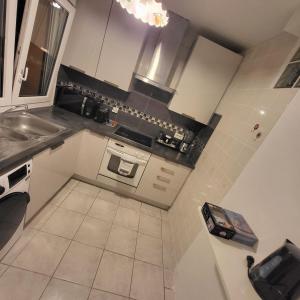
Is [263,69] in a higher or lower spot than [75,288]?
higher

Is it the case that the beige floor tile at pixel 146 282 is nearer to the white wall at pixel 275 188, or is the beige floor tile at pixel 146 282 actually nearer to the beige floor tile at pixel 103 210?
the beige floor tile at pixel 103 210

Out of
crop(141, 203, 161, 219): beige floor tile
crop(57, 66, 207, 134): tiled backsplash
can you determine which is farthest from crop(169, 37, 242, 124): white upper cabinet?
crop(141, 203, 161, 219): beige floor tile

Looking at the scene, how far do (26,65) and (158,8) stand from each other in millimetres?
A: 1322

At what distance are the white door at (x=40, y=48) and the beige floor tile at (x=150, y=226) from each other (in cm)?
181

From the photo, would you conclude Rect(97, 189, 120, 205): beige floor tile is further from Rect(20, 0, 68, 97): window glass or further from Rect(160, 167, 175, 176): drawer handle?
Rect(20, 0, 68, 97): window glass

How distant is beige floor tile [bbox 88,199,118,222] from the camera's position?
87.9 inches

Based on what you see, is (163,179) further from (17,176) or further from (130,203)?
(17,176)

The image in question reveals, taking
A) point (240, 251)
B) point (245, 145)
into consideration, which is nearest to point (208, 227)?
point (240, 251)

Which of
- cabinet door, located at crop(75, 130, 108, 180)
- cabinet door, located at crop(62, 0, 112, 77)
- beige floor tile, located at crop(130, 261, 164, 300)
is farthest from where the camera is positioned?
cabinet door, located at crop(75, 130, 108, 180)

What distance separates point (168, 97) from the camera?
8.89ft

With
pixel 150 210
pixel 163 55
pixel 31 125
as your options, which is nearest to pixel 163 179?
pixel 150 210

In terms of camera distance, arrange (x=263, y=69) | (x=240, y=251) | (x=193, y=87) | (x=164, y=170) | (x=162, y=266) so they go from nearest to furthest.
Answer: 1. (x=240, y=251)
2. (x=263, y=69)
3. (x=162, y=266)
4. (x=193, y=87)
5. (x=164, y=170)

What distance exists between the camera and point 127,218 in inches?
93.0

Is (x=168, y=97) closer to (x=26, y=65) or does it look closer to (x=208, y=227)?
(x=26, y=65)
